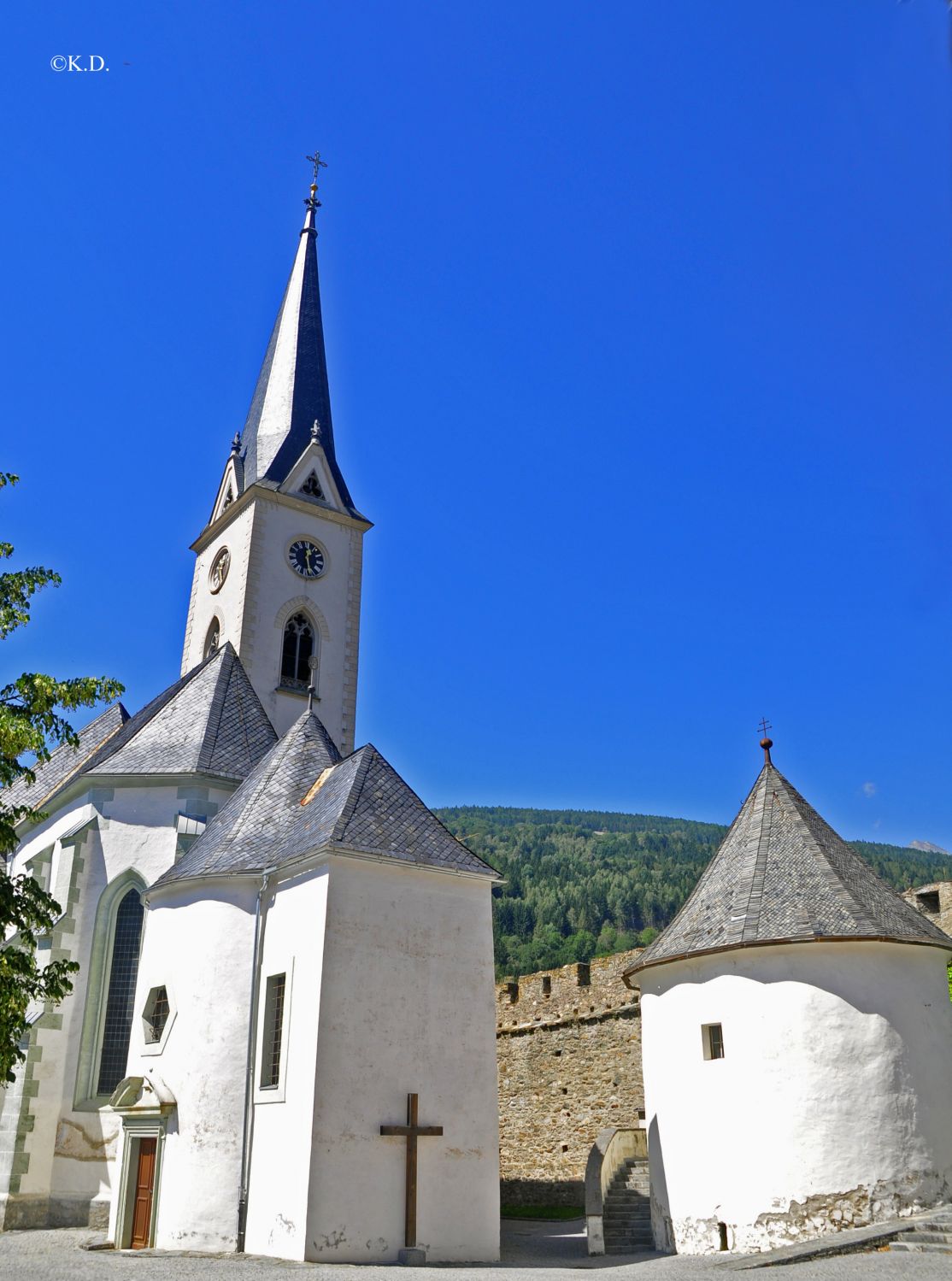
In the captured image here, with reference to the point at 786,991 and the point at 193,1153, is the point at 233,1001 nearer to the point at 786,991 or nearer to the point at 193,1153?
the point at 193,1153

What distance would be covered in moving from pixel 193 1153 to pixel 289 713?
1849 cm

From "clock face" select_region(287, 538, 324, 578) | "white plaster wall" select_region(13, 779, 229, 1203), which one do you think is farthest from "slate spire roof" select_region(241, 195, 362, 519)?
"white plaster wall" select_region(13, 779, 229, 1203)

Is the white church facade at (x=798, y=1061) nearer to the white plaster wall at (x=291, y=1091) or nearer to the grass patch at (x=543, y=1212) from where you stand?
the white plaster wall at (x=291, y=1091)

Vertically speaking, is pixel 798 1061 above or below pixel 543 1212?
above

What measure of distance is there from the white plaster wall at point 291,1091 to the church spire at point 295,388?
21981 millimetres

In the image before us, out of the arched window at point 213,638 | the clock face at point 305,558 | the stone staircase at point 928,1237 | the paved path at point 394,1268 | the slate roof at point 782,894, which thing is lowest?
the paved path at point 394,1268

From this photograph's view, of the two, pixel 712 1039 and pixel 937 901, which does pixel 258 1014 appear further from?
pixel 937 901

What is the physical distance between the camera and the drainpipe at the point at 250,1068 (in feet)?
55.9

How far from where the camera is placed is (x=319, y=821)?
19.1m

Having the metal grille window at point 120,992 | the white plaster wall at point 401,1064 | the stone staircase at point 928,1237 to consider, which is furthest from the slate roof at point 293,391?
the stone staircase at point 928,1237

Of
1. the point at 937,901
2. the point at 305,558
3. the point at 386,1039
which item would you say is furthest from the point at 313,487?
the point at 386,1039

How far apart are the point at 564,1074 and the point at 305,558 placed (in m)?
17.3

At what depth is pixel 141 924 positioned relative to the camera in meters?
22.7

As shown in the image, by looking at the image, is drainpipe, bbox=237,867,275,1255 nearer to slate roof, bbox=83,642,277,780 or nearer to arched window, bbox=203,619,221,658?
slate roof, bbox=83,642,277,780
